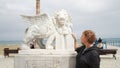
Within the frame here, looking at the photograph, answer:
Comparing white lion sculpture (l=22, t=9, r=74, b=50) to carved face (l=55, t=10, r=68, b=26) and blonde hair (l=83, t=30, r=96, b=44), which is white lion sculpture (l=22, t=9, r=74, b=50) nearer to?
carved face (l=55, t=10, r=68, b=26)

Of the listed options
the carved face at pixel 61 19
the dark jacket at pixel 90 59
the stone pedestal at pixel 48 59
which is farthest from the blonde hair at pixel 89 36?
the carved face at pixel 61 19

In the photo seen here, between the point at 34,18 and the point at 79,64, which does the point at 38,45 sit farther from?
the point at 79,64

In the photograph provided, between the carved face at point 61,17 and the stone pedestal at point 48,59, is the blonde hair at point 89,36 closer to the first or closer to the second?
the stone pedestal at point 48,59

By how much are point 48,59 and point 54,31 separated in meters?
0.95

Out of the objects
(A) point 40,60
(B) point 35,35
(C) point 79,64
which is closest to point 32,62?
(A) point 40,60

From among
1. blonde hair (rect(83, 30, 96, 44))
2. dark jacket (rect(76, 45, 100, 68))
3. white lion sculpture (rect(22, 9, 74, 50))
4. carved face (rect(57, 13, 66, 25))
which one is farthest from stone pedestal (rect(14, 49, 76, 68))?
blonde hair (rect(83, 30, 96, 44))

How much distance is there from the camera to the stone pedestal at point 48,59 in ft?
27.1

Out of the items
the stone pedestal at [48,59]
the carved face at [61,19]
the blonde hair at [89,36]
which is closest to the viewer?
the blonde hair at [89,36]

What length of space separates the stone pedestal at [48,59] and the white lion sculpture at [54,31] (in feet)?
1.28

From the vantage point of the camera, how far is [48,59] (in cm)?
830

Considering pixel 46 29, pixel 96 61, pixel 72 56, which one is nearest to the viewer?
pixel 96 61

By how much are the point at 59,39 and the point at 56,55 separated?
2.26 ft

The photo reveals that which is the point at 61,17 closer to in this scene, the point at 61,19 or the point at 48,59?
the point at 61,19

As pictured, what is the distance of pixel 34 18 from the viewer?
9.13 metres
